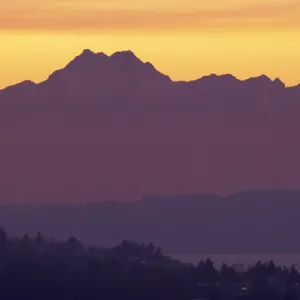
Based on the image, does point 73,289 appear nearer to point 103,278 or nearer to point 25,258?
point 103,278

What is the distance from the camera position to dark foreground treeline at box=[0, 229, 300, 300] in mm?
153000

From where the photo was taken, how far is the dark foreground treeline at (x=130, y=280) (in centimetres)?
15300

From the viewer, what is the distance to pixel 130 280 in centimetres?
16138

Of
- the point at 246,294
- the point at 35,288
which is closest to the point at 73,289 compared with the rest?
the point at 35,288

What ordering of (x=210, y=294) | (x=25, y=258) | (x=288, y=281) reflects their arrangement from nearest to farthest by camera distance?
(x=210, y=294), (x=288, y=281), (x=25, y=258)

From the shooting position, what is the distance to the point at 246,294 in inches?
6033

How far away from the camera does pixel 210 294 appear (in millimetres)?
150250

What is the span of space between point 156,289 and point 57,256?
1292 inches

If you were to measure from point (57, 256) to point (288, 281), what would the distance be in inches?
1229

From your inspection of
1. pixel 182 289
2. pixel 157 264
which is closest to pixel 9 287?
pixel 182 289

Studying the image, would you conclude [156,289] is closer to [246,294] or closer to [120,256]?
[246,294]

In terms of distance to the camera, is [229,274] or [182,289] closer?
[182,289]

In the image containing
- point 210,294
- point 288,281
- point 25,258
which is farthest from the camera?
point 25,258

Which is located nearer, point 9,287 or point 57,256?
point 9,287
